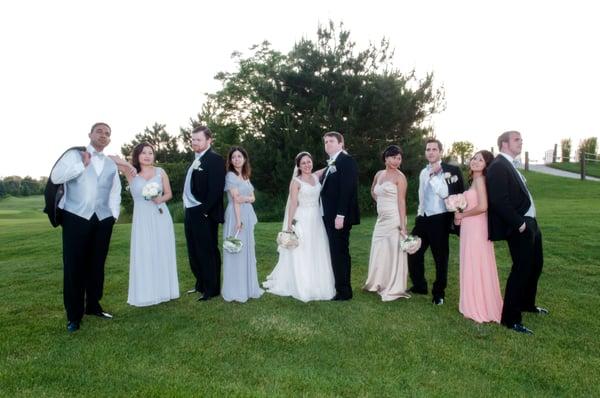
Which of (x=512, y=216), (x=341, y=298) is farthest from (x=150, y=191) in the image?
(x=512, y=216)

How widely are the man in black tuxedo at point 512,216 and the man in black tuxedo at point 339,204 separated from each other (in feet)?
6.19

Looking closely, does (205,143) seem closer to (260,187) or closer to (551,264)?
(551,264)

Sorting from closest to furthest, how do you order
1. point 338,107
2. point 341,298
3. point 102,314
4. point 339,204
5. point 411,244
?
point 102,314
point 411,244
point 339,204
point 341,298
point 338,107

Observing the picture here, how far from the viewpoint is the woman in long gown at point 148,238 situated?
659 cm

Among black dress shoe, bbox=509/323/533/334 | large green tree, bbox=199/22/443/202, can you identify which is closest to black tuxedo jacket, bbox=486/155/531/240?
black dress shoe, bbox=509/323/533/334

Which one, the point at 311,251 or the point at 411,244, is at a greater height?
the point at 411,244

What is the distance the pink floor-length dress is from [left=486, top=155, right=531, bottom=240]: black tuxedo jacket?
0.94ft

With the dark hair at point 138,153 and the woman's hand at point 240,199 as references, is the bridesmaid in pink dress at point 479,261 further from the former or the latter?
the dark hair at point 138,153

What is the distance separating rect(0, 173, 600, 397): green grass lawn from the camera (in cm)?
420

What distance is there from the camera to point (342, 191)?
6.82 m

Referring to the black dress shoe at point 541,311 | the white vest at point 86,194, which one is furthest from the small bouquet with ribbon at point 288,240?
the black dress shoe at point 541,311

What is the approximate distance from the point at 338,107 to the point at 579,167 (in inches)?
1034

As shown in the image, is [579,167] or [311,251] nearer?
[311,251]

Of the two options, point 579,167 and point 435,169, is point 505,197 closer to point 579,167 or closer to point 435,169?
point 435,169
